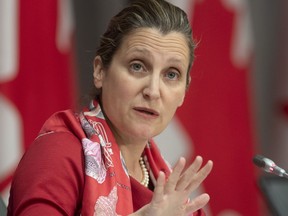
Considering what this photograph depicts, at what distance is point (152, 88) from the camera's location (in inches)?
54.1

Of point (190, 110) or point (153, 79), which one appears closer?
point (153, 79)

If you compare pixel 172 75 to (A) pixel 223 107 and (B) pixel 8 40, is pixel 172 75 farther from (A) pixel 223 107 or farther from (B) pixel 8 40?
(A) pixel 223 107

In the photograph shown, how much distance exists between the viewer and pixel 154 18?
1454mm

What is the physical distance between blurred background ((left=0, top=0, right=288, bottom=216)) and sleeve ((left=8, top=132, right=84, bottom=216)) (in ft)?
2.89

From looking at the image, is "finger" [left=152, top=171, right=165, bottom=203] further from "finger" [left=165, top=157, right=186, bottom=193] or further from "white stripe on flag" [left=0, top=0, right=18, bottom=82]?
"white stripe on flag" [left=0, top=0, right=18, bottom=82]

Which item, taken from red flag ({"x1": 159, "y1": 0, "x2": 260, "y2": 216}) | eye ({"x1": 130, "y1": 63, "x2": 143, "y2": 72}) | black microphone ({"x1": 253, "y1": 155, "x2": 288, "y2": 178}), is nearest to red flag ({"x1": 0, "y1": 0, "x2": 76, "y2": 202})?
red flag ({"x1": 159, "y1": 0, "x2": 260, "y2": 216})

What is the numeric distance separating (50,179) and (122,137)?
11.3 inches

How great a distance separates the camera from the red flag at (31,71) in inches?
85.2

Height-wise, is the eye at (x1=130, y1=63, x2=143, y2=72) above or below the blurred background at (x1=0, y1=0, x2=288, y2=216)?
above

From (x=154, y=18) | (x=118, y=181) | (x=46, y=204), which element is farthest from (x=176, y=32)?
(x=46, y=204)

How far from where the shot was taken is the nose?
1.37 meters

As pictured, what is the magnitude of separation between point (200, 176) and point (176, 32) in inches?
14.7

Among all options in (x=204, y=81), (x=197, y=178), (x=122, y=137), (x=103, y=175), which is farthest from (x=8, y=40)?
(x=197, y=178)

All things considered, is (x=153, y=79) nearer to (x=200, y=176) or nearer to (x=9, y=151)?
(x=200, y=176)
